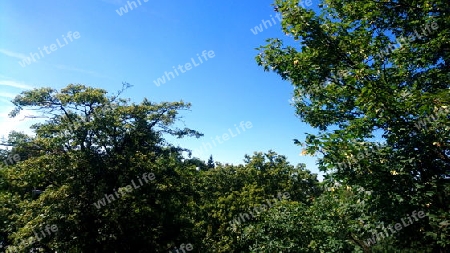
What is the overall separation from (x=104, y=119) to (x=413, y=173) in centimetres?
1723

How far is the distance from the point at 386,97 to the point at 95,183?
17.4 m

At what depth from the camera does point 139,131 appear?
20969 mm

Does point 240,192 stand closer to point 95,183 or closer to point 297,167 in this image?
point 297,167

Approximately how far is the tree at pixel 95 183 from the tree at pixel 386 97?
1280 centimetres

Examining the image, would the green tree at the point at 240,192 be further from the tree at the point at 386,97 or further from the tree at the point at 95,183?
the tree at the point at 386,97

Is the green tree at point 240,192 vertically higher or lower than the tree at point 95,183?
lower

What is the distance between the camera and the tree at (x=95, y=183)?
16484 millimetres

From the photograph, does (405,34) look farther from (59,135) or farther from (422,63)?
(59,135)

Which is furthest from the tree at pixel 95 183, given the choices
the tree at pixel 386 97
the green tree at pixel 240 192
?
the tree at pixel 386 97

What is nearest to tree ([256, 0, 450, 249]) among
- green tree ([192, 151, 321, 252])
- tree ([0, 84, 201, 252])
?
tree ([0, 84, 201, 252])

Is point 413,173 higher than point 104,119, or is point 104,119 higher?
point 104,119

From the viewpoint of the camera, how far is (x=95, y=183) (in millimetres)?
18047

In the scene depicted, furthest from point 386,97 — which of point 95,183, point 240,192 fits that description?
point 240,192

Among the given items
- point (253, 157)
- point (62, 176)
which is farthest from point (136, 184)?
point (253, 157)
